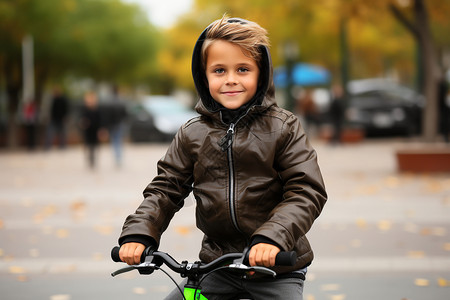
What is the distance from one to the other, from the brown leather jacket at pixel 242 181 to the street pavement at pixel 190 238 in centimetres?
18

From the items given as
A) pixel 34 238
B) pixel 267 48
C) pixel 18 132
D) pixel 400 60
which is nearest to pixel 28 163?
pixel 18 132

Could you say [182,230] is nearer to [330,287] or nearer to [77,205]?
[77,205]

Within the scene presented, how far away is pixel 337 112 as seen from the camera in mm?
21328

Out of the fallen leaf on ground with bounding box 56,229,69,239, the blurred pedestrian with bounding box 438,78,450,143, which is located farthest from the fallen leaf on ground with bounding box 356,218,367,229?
the blurred pedestrian with bounding box 438,78,450,143

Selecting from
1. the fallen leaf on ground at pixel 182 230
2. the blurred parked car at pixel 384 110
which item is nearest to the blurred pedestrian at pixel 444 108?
the blurred parked car at pixel 384 110

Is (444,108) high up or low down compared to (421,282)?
up

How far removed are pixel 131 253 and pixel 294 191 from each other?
1.95ft

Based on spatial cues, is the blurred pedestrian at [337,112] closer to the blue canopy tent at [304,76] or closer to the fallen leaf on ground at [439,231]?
the blue canopy tent at [304,76]

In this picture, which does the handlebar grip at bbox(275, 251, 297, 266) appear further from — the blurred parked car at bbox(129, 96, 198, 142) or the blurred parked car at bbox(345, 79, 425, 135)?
the blurred parked car at bbox(129, 96, 198, 142)

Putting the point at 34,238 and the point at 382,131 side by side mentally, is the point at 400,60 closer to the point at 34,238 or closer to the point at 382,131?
the point at 382,131

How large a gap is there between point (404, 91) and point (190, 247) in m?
18.3

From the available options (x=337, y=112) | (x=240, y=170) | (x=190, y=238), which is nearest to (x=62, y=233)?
(x=190, y=238)

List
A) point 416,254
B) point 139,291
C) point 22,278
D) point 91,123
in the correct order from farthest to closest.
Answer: point 91,123
point 416,254
point 22,278
point 139,291

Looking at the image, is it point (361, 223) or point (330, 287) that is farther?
point (361, 223)
